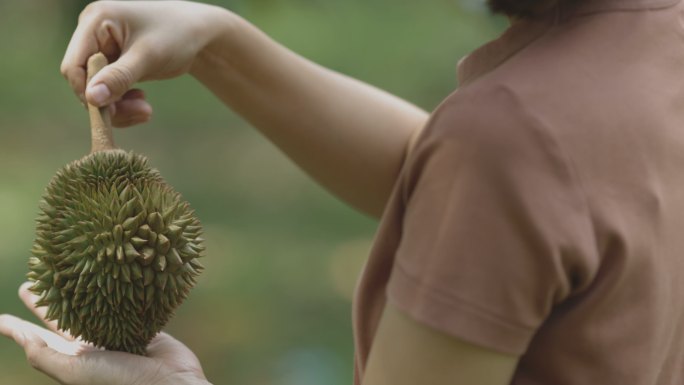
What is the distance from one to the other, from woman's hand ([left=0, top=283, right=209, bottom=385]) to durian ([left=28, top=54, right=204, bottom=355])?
0.03 meters

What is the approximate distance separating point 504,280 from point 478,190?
0.08 metres

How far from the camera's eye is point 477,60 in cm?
95

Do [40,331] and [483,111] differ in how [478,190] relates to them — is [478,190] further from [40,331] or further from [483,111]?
[40,331]

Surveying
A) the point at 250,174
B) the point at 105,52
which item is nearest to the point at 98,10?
the point at 105,52

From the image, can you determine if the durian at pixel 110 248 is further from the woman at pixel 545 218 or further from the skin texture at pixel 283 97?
the woman at pixel 545 218

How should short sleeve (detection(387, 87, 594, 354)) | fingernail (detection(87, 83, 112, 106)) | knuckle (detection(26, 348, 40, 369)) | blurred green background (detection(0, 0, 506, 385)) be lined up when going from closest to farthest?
short sleeve (detection(387, 87, 594, 354)) → fingernail (detection(87, 83, 112, 106)) → knuckle (detection(26, 348, 40, 369)) → blurred green background (detection(0, 0, 506, 385))

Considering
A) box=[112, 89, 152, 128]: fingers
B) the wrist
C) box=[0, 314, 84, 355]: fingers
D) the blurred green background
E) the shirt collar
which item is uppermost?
the shirt collar

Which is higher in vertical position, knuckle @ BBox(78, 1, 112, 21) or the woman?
knuckle @ BBox(78, 1, 112, 21)

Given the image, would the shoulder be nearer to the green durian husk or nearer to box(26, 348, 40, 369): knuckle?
the green durian husk

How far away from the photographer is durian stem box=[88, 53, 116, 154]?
1129 millimetres

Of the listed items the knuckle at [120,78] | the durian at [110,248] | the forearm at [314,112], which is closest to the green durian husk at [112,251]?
the durian at [110,248]

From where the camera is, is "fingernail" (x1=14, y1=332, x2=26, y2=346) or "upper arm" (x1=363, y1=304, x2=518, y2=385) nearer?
"upper arm" (x1=363, y1=304, x2=518, y2=385)

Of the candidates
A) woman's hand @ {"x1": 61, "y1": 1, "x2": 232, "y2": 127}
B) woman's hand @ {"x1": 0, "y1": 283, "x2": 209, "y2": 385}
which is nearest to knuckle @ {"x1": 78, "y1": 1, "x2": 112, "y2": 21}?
woman's hand @ {"x1": 61, "y1": 1, "x2": 232, "y2": 127}

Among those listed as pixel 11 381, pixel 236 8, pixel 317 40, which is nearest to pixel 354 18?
pixel 317 40
